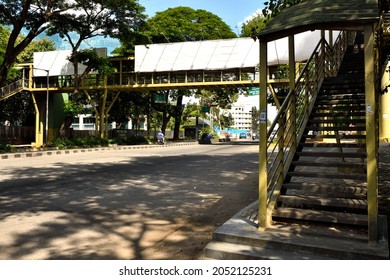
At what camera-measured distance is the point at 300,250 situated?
3.69m

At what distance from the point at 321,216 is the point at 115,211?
341cm

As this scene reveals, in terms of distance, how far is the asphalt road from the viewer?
4.32 metres

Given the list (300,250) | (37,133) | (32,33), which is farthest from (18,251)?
(37,133)

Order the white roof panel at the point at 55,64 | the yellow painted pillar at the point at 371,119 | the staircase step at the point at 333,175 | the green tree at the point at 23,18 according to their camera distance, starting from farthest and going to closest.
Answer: the white roof panel at the point at 55,64 < the green tree at the point at 23,18 < the staircase step at the point at 333,175 < the yellow painted pillar at the point at 371,119

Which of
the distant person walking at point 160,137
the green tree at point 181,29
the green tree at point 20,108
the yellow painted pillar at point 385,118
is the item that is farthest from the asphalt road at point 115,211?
the green tree at point 181,29

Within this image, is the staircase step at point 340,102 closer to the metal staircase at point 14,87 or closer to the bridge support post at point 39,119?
the metal staircase at point 14,87

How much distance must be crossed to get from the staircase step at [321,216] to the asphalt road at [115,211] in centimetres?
103

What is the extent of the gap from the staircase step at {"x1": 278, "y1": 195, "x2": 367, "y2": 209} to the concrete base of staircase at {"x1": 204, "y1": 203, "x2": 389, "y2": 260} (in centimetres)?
36

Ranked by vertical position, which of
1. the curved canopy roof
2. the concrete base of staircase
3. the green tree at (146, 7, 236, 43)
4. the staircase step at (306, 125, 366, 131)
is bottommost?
the concrete base of staircase

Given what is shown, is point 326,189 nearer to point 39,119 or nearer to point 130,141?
point 130,141

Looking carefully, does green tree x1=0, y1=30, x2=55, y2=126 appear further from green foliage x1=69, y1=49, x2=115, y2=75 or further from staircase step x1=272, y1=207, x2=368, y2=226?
staircase step x1=272, y1=207, x2=368, y2=226

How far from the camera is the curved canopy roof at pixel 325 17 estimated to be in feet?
12.8

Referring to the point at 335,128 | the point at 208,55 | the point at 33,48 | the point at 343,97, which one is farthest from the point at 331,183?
the point at 33,48

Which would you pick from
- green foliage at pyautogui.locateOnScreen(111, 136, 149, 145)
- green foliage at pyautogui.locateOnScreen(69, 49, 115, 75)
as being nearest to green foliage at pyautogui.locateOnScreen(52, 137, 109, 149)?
green foliage at pyautogui.locateOnScreen(111, 136, 149, 145)
